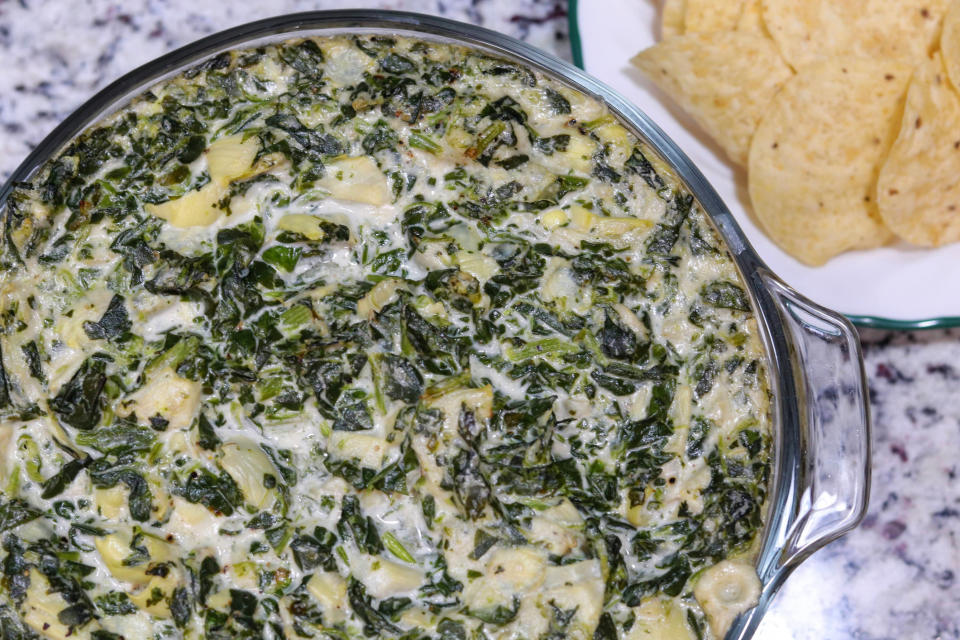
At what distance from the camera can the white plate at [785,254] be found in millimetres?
2998

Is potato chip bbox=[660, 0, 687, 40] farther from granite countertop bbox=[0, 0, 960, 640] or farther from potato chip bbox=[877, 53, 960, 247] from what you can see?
potato chip bbox=[877, 53, 960, 247]

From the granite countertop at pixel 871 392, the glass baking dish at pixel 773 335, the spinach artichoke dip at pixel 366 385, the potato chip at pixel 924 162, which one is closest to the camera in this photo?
the spinach artichoke dip at pixel 366 385

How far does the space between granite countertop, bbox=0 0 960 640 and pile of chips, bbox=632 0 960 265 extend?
48 cm

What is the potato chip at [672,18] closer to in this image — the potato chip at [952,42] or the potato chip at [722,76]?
the potato chip at [722,76]

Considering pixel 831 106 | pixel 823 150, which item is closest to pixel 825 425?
pixel 823 150

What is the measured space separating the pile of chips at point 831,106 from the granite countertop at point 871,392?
0.48 m

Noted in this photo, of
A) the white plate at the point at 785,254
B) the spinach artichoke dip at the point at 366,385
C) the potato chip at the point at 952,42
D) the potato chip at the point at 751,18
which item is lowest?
the spinach artichoke dip at the point at 366,385

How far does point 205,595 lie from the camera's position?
2404 mm

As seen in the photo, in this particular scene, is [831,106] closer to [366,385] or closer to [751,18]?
[751,18]

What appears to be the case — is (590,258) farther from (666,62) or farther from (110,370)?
(110,370)

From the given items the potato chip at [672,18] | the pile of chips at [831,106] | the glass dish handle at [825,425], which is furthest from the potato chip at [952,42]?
the glass dish handle at [825,425]

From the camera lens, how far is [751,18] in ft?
9.94

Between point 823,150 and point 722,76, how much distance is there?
39 cm

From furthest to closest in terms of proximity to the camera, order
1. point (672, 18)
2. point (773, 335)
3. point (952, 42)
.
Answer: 1. point (672, 18)
2. point (952, 42)
3. point (773, 335)
